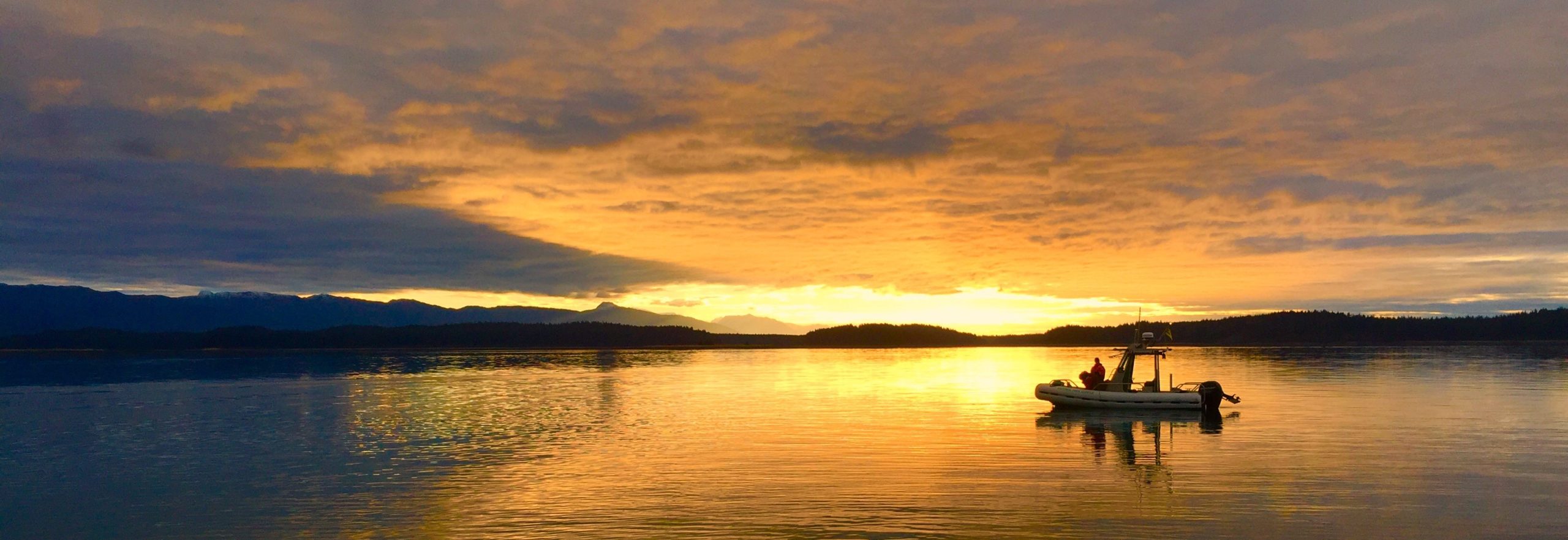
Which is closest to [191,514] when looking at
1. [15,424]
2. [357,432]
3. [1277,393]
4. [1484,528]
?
[357,432]

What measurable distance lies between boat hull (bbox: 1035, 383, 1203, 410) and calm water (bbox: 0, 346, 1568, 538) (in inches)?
41.8

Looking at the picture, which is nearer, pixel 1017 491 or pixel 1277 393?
pixel 1017 491

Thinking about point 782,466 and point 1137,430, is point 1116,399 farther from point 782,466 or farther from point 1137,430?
point 782,466

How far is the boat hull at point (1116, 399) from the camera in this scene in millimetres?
50156

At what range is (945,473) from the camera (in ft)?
95.7

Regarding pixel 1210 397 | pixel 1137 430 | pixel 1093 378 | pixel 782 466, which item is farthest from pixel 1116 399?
pixel 782 466

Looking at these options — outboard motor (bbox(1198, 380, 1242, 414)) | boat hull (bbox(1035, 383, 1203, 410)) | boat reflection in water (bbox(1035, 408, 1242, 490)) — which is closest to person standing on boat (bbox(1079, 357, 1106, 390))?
boat hull (bbox(1035, 383, 1203, 410))

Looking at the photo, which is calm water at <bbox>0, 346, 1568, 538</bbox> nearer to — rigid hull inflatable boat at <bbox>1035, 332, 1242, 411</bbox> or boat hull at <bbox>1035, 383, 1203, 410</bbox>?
boat hull at <bbox>1035, 383, 1203, 410</bbox>

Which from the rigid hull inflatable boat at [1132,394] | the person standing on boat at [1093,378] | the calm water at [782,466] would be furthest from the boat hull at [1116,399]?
the calm water at [782,466]

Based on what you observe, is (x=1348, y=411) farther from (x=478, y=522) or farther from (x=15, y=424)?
A: (x=15, y=424)

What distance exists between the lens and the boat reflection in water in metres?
31.1

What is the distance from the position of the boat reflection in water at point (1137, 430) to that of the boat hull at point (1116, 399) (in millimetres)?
399

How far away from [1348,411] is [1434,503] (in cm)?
2935

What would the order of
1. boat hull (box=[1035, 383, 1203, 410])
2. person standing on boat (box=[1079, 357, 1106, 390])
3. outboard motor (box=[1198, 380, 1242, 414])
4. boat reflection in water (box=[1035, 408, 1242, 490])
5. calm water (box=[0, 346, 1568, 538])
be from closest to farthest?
calm water (box=[0, 346, 1568, 538]) → boat reflection in water (box=[1035, 408, 1242, 490]) → outboard motor (box=[1198, 380, 1242, 414]) → boat hull (box=[1035, 383, 1203, 410]) → person standing on boat (box=[1079, 357, 1106, 390])
